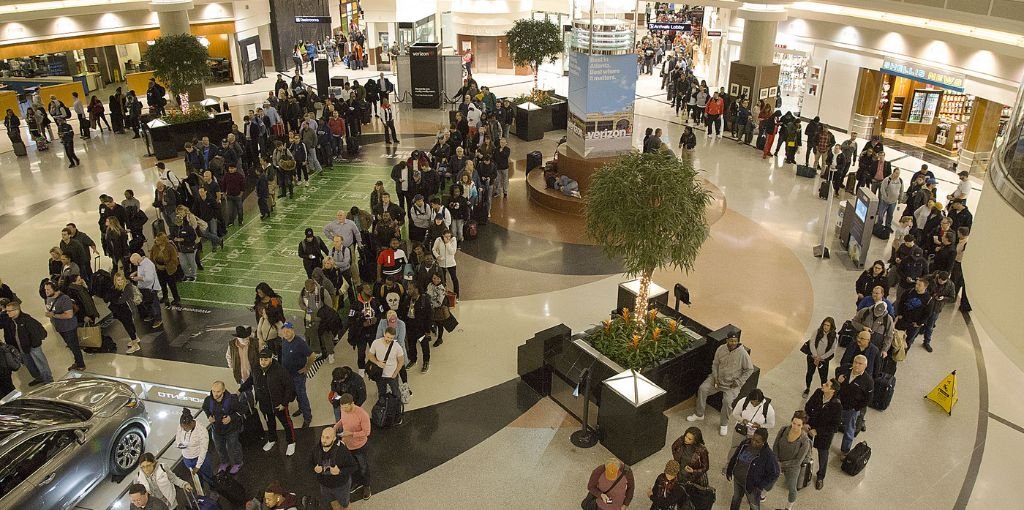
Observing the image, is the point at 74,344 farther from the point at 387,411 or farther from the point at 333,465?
the point at 333,465

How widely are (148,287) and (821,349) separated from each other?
29.9ft

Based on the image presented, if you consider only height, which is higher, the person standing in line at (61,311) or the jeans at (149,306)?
the person standing in line at (61,311)

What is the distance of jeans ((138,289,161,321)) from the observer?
34.2 feet

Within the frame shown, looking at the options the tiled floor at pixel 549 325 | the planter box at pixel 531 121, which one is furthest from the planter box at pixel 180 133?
the planter box at pixel 531 121

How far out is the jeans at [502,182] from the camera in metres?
15.7

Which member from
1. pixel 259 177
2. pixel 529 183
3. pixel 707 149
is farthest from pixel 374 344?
pixel 707 149

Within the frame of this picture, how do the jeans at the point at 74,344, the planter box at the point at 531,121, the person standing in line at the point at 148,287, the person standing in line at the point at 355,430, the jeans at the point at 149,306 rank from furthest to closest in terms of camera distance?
the planter box at the point at 531,121
the jeans at the point at 149,306
the person standing in line at the point at 148,287
the jeans at the point at 74,344
the person standing in line at the point at 355,430

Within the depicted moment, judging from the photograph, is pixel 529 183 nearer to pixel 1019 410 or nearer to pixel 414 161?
pixel 414 161

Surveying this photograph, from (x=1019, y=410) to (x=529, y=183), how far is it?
1022 cm

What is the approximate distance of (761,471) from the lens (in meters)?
6.67

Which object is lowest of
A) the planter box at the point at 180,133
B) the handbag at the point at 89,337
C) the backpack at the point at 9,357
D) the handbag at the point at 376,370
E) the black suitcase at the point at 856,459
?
the black suitcase at the point at 856,459

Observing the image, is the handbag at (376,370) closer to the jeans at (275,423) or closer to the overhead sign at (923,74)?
the jeans at (275,423)

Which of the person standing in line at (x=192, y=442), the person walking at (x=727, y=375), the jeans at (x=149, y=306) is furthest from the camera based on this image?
the jeans at (x=149, y=306)

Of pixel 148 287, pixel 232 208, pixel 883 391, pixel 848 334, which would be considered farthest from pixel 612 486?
pixel 232 208
